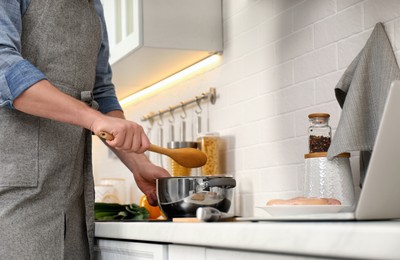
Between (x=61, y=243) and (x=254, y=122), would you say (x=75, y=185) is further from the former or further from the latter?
(x=254, y=122)

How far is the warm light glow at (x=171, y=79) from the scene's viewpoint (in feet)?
8.47

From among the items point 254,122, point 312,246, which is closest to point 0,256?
point 312,246

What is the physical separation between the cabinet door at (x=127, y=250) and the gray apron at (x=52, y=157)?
40 mm

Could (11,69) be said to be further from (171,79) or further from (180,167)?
(171,79)

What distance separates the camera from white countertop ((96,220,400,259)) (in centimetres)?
74

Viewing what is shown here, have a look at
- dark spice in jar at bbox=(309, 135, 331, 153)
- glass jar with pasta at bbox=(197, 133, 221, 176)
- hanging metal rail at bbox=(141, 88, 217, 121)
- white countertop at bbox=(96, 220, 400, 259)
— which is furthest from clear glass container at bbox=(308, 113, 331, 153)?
hanging metal rail at bbox=(141, 88, 217, 121)

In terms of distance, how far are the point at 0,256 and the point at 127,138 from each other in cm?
38

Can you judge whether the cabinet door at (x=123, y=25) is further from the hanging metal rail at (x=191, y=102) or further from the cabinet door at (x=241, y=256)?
the cabinet door at (x=241, y=256)

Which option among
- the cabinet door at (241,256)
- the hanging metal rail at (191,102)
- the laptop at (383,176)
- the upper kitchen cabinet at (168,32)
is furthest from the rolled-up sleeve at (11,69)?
the hanging metal rail at (191,102)

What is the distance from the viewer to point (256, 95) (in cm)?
226

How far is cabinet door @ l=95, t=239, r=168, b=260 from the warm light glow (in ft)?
3.57

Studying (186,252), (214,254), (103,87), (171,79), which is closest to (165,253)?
(186,252)

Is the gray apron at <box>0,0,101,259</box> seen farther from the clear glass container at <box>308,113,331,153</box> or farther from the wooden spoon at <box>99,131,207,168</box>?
the clear glass container at <box>308,113,331,153</box>

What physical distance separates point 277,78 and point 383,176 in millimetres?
1214
